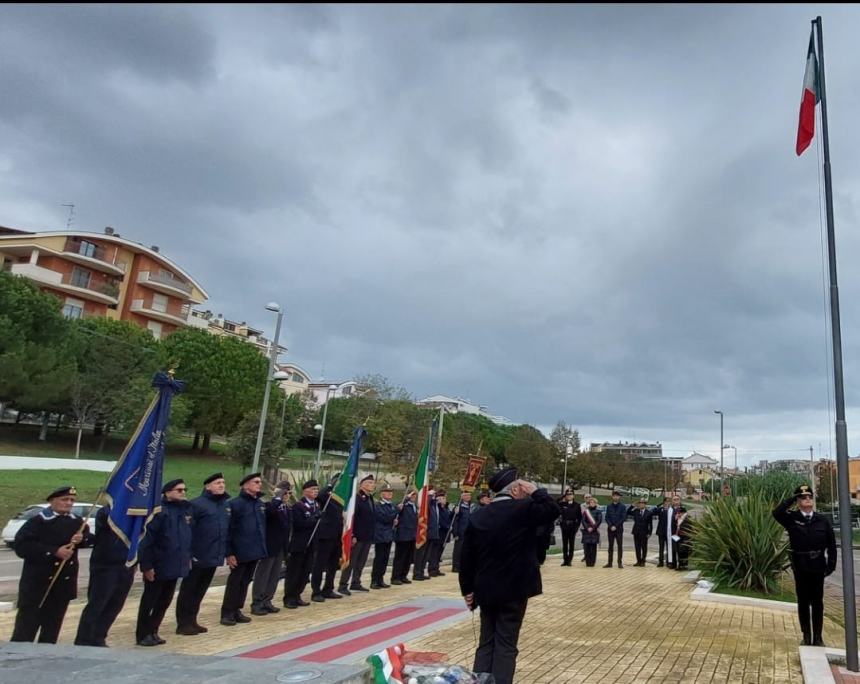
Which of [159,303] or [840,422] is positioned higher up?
[159,303]

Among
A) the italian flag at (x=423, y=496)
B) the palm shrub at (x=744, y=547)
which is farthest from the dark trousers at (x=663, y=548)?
the italian flag at (x=423, y=496)

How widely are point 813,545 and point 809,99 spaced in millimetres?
5368

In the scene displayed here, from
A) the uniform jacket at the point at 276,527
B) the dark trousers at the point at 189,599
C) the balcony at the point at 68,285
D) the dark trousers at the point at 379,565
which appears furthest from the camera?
the balcony at the point at 68,285

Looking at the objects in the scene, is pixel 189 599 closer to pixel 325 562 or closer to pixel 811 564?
pixel 325 562

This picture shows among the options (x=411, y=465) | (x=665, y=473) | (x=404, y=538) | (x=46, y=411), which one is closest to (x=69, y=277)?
(x=46, y=411)

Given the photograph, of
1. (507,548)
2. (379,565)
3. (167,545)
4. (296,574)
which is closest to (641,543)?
(379,565)

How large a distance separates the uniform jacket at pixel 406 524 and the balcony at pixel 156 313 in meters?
55.6

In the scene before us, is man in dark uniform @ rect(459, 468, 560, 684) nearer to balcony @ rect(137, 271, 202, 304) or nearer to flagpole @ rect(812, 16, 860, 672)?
flagpole @ rect(812, 16, 860, 672)

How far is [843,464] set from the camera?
7.00m

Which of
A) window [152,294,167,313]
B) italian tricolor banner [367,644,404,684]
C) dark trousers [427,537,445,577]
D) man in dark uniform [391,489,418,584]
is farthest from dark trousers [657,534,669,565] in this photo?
window [152,294,167,313]

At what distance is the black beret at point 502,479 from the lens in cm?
519

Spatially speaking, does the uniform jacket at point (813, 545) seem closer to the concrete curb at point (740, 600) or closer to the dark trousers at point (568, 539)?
the concrete curb at point (740, 600)

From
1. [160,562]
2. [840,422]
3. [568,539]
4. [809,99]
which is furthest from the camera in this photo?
[568,539]

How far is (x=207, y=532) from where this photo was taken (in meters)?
7.68
